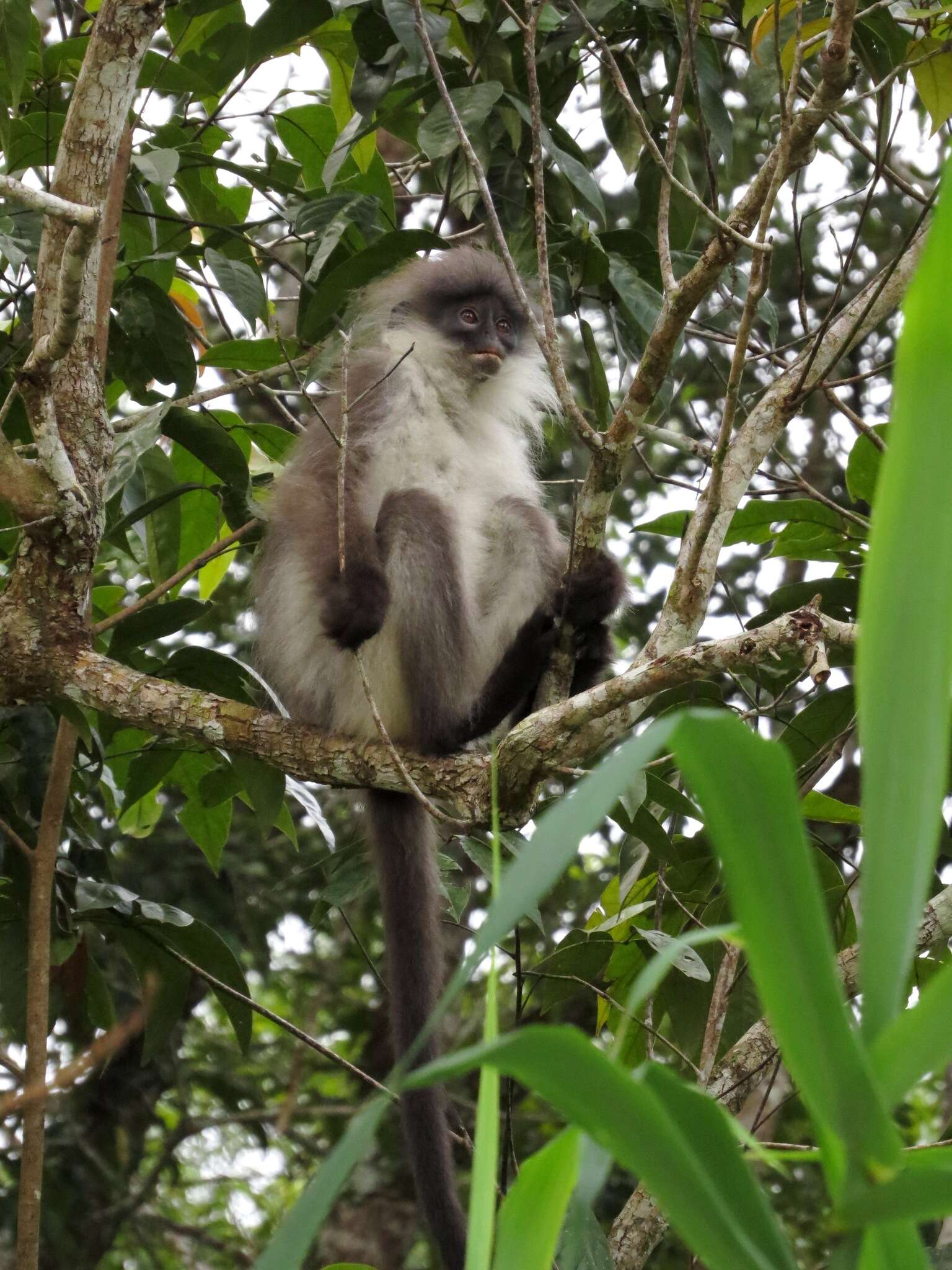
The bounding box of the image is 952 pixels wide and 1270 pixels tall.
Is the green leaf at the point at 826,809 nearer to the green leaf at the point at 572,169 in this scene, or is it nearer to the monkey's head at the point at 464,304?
the green leaf at the point at 572,169

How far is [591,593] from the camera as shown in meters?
3.74

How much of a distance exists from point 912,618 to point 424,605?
3025 mm

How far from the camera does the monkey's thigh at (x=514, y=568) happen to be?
4.28 meters

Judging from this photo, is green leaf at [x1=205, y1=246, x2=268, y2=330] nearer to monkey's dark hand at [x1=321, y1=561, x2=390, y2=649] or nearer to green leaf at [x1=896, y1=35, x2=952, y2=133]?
monkey's dark hand at [x1=321, y1=561, x2=390, y2=649]

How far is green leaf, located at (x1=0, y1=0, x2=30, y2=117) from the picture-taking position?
312cm

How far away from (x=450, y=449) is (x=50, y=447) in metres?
1.71

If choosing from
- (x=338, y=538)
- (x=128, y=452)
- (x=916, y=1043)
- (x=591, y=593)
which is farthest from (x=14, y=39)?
(x=916, y=1043)

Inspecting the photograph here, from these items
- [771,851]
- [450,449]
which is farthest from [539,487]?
[771,851]

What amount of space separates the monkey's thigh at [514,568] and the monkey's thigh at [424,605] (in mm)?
332

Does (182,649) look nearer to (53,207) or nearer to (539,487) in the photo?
(53,207)

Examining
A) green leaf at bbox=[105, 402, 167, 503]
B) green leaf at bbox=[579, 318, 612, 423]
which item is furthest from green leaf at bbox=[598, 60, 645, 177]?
green leaf at bbox=[105, 402, 167, 503]

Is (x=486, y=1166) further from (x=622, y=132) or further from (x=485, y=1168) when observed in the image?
(x=622, y=132)

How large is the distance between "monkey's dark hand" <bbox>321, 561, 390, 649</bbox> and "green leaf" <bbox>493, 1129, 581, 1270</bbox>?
97.5 inches

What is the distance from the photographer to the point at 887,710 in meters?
0.95
